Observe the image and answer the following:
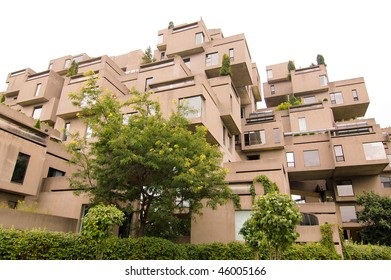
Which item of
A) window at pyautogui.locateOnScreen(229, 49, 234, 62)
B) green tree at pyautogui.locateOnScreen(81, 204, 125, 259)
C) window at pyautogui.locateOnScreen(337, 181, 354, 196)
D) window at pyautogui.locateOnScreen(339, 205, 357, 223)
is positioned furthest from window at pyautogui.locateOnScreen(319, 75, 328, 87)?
green tree at pyautogui.locateOnScreen(81, 204, 125, 259)

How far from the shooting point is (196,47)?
3145 cm

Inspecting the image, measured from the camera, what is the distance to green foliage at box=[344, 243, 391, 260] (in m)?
16.7

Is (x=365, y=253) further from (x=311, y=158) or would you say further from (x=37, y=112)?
(x=37, y=112)

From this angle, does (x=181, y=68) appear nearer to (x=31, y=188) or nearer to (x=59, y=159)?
(x=59, y=159)

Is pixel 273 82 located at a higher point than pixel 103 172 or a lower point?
higher

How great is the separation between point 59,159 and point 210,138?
1198 centimetres

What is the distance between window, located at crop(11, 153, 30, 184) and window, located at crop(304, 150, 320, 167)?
24802mm

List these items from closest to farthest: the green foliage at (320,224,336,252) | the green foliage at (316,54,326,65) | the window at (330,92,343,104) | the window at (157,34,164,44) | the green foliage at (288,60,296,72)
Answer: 1. the green foliage at (320,224,336,252)
2. the window at (157,34,164,44)
3. the window at (330,92,343,104)
4. the green foliage at (316,54,326,65)
5. the green foliage at (288,60,296,72)

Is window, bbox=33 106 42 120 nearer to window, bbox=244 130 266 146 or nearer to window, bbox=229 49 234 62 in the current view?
window, bbox=229 49 234 62

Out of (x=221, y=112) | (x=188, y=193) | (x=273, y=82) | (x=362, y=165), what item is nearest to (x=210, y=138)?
(x=221, y=112)

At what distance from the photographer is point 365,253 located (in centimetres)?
1792

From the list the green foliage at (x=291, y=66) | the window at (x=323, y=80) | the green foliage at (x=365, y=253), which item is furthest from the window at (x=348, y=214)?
the green foliage at (x=291, y=66)

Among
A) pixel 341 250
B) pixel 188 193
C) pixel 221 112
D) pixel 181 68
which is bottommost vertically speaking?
pixel 341 250

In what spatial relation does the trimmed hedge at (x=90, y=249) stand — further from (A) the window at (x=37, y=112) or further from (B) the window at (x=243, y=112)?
(B) the window at (x=243, y=112)
